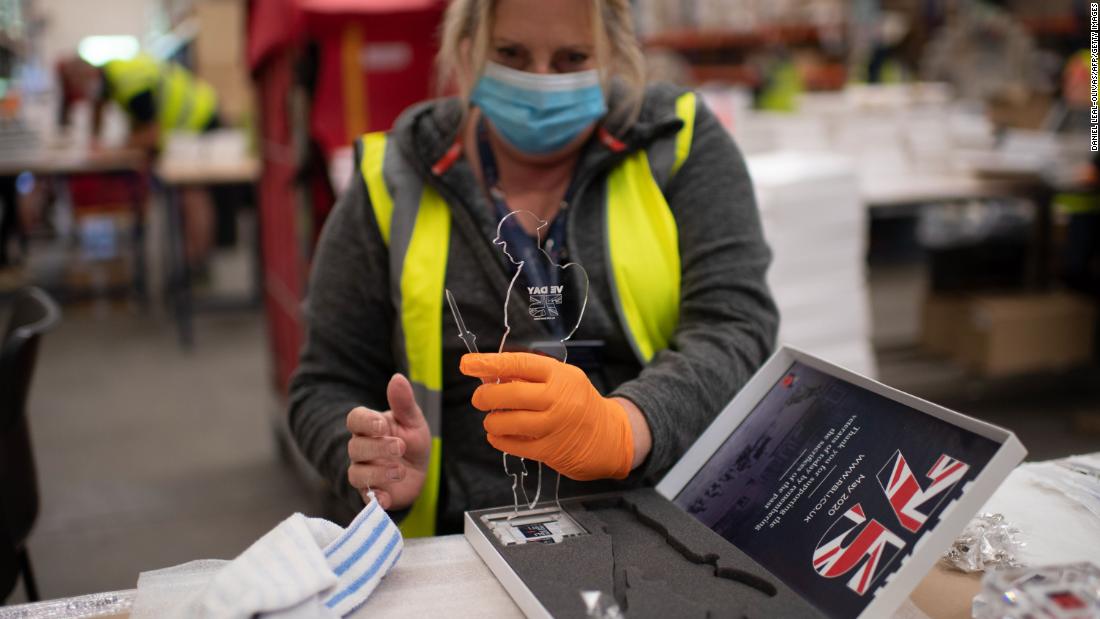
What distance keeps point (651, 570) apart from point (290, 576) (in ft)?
1.06

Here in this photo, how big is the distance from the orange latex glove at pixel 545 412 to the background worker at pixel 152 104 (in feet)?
17.6

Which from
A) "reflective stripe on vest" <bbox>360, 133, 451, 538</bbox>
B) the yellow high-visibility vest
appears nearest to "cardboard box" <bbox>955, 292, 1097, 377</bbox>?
"reflective stripe on vest" <bbox>360, 133, 451, 538</bbox>

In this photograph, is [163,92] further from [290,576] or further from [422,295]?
[290,576]

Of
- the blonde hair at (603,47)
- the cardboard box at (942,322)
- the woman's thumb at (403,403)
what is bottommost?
the cardboard box at (942,322)

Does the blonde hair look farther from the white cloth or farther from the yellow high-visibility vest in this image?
the yellow high-visibility vest

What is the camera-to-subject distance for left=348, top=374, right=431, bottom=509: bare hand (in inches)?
40.8

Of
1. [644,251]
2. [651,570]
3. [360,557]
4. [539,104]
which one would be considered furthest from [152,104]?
[651,570]

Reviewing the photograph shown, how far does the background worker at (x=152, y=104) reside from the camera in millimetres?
5785

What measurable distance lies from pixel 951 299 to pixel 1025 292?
0.33 m

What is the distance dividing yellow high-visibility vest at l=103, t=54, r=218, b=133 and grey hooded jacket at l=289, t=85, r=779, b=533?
5.05 metres

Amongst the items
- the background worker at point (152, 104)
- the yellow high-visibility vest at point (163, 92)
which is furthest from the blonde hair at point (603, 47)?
the yellow high-visibility vest at point (163, 92)

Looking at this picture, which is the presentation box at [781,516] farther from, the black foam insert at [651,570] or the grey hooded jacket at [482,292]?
the grey hooded jacket at [482,292]

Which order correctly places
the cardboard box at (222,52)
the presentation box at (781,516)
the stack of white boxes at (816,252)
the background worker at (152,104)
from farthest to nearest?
1. the cardboard box at (222,52)
2. the background worker at (152,104)
3. the stack of white boxes at (816,252)
4. the presentation box at (781,516)

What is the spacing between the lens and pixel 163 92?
242 inches
